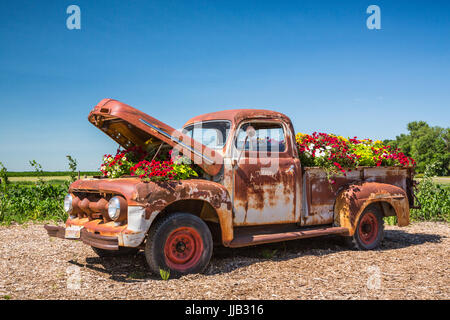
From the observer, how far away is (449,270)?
5672 millimetres

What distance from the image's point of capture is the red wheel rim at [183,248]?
4.94 metres

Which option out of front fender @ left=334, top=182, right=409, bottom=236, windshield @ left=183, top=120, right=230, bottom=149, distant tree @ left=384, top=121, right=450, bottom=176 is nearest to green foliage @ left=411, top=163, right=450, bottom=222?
front fender @ left=334, top=182, right=409, bottom=236

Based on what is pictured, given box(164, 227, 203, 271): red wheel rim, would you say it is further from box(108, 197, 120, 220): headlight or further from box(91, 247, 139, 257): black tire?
box(91, 247, 139, 257): black tire

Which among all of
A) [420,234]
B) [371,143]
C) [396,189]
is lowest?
[420,234]

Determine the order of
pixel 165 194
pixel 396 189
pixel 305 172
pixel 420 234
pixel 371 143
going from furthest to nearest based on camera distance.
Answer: pixel 420 234, pixel 371 143, pixel 396 189, pixel 305 172, pixel 165 194

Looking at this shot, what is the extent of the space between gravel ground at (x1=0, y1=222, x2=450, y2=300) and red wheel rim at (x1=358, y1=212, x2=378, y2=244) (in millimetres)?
251

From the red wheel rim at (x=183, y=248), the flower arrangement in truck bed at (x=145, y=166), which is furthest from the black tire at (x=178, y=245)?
the flower arrangement in truck bed at (x=145, y=166)

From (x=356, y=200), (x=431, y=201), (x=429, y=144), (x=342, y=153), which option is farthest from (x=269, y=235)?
(x=429, y=144)

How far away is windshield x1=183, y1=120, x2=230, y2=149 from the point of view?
5930 mm

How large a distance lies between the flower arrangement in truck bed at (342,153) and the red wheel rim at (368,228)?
0.91 meters

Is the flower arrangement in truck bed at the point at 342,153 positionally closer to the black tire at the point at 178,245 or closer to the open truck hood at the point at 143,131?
the open truck hood at the point at 143,131

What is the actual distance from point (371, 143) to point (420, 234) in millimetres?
2892
